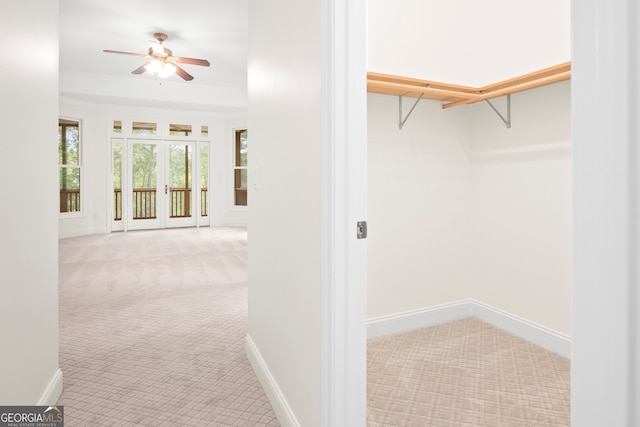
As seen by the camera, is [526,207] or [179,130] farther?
[179,130]

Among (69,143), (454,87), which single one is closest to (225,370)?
(454,87)

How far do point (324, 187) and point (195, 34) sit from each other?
4600 millimetres

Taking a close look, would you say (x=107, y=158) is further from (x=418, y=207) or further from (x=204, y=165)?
(x=418, y=207)

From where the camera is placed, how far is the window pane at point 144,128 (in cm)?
794

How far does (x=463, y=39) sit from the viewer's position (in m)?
2.79

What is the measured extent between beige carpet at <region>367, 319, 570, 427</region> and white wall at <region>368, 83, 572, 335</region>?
0.87 feet

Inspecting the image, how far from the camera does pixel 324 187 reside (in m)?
1.25

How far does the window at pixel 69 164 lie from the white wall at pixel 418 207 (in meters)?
6.55

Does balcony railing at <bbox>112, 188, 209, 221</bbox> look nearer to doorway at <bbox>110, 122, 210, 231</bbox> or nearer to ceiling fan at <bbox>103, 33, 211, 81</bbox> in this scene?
doorway at <bbox>110, 122, 210, 231</bbox>

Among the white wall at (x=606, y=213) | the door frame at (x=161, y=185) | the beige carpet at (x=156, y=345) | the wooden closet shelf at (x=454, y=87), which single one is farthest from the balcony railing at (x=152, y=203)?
the white wall at (x=606, y=213)

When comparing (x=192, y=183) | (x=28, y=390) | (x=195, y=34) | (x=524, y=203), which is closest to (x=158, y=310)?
(x=28, y=390)

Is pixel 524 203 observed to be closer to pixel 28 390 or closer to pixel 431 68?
pixel 431 68

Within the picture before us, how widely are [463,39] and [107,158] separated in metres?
7.15

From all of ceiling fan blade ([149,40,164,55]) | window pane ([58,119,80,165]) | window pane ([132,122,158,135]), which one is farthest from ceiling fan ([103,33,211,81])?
window pane ([132,122,158,135])
